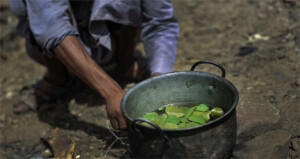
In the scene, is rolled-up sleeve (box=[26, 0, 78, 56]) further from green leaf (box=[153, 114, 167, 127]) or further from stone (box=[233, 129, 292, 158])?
stone (box=[233, 129, 292, 158])

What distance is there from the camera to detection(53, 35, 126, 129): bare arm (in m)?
2.26

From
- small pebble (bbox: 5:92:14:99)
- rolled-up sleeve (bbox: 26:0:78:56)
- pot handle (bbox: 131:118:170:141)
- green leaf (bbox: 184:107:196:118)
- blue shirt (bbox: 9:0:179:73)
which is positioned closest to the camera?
pot handle (bbox: 131:118:170:141)

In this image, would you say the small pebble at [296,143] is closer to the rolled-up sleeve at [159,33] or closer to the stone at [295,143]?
the stone at [295,143]

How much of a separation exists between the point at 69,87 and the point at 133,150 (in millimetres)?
1991

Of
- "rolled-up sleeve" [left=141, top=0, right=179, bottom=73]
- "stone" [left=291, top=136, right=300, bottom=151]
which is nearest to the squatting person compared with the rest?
"rolled-up sleeve" [left=141, top=0, right=179, bottom=73]

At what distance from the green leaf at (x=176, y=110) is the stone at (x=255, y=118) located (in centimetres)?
36

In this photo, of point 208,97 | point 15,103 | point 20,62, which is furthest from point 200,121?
point 20,62

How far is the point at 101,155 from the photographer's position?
2.51 meters

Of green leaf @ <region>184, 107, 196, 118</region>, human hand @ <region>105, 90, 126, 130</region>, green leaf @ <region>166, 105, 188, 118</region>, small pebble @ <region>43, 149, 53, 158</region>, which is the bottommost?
small pebble @ <region>43, 149, 53, 158</region>

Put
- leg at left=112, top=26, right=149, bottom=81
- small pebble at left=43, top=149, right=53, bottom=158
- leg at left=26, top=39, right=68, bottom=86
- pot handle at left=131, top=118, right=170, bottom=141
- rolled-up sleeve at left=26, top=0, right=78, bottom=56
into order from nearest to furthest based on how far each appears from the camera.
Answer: pot handle at left=131, top=118, right=170, bottom=141 < rolled-up sleeve at left=26, top=0, right=78, bottom=56 < small pebble at left=43, top=149, right=53, bottom=158 < leg at left=26, top=39, right=68, bottom=86 < leg at left=112, top=26, right=149, bottom=81

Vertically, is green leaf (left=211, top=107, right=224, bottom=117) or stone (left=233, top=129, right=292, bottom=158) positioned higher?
Answer: green leaf (left=211, top=107, right=224, bottom=117)

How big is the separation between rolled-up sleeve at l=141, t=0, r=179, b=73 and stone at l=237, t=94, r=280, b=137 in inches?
24.8

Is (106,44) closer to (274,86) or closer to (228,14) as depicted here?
(274,86)

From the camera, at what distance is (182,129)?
1.69m
